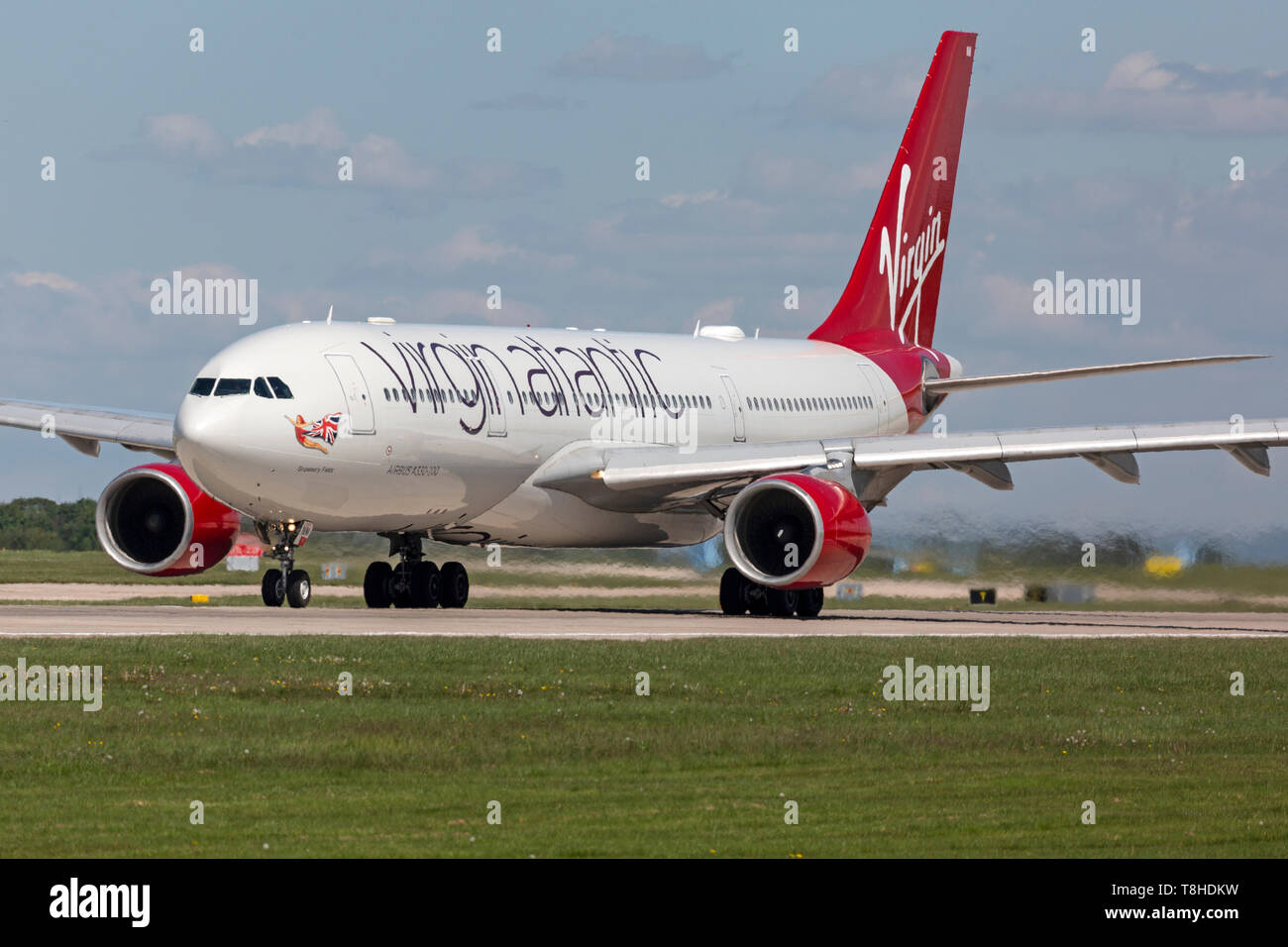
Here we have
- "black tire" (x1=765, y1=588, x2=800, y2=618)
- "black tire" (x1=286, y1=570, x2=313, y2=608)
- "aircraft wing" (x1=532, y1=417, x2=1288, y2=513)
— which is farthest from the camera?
"black tire" (x1=765, y1=588, x2=800, y2=618)

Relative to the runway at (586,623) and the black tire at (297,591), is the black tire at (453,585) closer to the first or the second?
the runway at (586,623)

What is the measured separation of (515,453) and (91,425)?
7.13m

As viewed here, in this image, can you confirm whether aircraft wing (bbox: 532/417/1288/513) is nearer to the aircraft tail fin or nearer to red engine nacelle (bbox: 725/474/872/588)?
red engine nacelle (bbox: 725/474/872/588)

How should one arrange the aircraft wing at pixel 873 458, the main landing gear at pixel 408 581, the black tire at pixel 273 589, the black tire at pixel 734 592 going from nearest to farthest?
the aircraft wing at pixel 873 458
the black tire at pixel 273 589
the main landing gear at pixel 408 581
the black tire at pixel 734 592

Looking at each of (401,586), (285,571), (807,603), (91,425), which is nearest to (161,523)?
(91,425)

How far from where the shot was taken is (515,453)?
102ft

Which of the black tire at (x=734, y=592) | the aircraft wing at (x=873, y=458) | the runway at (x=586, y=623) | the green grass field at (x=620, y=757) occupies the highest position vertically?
the aircraft wing at (x=873, y=458)

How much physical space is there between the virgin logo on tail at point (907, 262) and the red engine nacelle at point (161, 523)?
16.3m

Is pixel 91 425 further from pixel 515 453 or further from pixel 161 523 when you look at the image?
pixel 515 453

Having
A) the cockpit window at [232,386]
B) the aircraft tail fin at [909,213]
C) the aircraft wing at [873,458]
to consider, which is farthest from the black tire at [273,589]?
the aircraft tail fin at [909,213]

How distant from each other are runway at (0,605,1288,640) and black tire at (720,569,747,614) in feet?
1.15

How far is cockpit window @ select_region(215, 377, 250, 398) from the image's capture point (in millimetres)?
27562

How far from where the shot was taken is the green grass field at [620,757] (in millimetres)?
11578

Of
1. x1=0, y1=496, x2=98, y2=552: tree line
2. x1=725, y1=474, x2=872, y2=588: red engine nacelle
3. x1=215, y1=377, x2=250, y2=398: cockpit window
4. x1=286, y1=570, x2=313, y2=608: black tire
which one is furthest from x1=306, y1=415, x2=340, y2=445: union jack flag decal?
x1=0, y1=496, x2=98, y2=552: tree line
